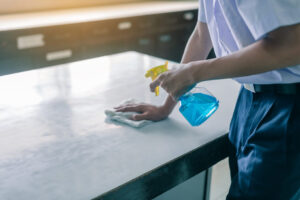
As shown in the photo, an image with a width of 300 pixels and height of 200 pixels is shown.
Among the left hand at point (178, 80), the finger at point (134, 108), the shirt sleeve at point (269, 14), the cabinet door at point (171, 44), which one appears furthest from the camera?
the cabinet door at point (171, 44)

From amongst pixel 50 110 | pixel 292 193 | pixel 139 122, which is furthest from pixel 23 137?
pixel 292 193

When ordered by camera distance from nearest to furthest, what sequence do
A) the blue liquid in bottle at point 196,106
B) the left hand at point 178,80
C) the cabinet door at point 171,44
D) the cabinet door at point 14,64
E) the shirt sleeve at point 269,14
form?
the shirt sleeve at point 269,14
the left hand at point 178,80
the blue liquid in bottle at point 196,106
the cabinet door at point 14,64
the cabinet door at point 171,44

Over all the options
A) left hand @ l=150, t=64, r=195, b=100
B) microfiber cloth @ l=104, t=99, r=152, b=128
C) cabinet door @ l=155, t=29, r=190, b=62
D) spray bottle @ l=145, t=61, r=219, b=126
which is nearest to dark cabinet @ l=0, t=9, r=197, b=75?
cabinet door @ l=155, t=29, r=190, b=62

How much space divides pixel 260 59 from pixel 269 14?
10 cm

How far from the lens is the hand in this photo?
112 cm

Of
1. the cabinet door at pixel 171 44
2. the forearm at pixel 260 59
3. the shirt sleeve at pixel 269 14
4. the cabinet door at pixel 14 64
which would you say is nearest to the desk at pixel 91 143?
the forearm at pixel 260 59

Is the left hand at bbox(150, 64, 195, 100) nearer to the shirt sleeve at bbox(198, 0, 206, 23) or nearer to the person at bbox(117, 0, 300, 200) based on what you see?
the person at bbox(117, 0, 300, 200)

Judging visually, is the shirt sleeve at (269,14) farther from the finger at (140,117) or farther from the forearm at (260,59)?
the finger at (140,117)

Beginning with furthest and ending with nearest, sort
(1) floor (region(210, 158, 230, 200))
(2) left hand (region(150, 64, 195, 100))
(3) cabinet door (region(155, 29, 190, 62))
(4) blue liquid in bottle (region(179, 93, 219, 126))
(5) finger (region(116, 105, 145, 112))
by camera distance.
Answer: (3) cabinet door (region(155, 29, 190, 62))
(1) floor (region(210, 158, 230, 200))
(5) finger (region(116, 105, 145, 112))
(4) blue liquid in bottle (region(179, 93, 219, 126))
(2) left hand (region(150, 64, 195, 100))

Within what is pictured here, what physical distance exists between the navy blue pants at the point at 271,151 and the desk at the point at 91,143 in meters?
0.12

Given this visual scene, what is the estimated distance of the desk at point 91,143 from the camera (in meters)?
0.80

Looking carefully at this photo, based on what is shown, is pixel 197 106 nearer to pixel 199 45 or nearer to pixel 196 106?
pixel 196 106

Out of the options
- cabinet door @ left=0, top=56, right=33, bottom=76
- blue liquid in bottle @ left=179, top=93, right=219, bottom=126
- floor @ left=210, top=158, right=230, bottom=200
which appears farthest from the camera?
cabinet door @ left=0, top=56, right=33, bottom=76

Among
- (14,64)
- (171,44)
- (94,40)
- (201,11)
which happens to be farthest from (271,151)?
(171,44)
